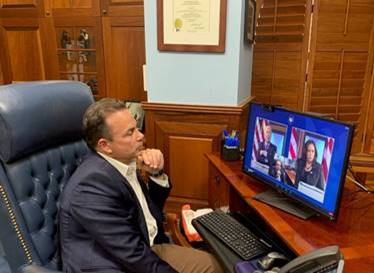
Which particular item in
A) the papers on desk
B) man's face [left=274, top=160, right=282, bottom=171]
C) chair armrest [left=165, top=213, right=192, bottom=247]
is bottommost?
chair armrest [left=165, top=213, right=192, bottom=247]

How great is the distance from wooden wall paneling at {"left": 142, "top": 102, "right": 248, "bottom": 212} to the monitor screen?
0.64 m

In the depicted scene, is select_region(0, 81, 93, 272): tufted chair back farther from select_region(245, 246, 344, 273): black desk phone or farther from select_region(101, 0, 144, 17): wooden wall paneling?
select_region(101, 0, 144, 17): wooden wall paneling

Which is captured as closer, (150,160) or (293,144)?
(293,144)

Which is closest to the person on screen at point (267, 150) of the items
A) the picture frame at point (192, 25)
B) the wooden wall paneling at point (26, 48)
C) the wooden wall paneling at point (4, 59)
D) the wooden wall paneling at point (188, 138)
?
the wooden wall paneling at point (188, 138)

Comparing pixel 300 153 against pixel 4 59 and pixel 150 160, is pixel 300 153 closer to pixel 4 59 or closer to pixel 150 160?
pixel 150 160

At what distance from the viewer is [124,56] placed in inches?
95.6

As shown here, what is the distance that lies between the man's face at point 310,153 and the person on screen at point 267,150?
0.17 meters

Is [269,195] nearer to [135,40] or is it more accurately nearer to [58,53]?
[135,40]

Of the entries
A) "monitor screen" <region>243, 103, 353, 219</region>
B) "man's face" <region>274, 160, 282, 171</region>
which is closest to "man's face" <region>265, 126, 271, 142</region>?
"monitor screen" <region>243, 103, 353, 219</region>

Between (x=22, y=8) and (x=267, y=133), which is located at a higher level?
(x=22, y=8)

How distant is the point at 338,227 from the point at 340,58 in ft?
5.93

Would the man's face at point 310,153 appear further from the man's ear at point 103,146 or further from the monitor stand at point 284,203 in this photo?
the man's ear at point 103,146

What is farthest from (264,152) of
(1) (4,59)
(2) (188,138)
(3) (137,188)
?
(1) (4,59)

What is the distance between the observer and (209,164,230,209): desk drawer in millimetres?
1689
